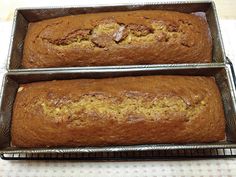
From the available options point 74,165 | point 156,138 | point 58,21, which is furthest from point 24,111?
point 156,138

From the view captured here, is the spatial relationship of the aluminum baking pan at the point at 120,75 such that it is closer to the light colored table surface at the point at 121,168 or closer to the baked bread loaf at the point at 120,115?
the baked bread loaf at the point at 120,115

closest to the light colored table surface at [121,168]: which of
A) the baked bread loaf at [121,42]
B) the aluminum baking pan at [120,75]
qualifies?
the aluminum baking pan at [120,75]

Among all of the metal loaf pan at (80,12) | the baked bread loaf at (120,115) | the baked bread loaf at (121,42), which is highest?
the metal loaf pan at (80,12)

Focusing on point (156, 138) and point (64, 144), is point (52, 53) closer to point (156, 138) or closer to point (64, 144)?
point (64, 144)

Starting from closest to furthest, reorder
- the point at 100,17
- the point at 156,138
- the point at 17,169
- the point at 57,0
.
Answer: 1. the point at 156,138
2. the point at 17,169
3. the point at 100,17
4. the point at 57,0

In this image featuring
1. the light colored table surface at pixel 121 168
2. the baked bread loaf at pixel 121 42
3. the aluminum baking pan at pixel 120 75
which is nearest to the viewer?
the aluminum baking pan at pixel 120 75

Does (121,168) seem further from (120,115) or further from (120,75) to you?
(120,75)
